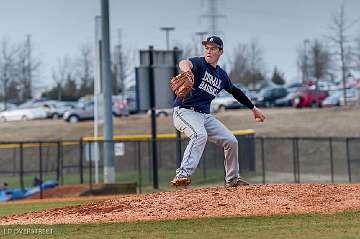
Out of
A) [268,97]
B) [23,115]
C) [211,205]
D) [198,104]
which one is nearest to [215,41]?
[198,104]

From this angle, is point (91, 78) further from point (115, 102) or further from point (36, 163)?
point (36, 163)

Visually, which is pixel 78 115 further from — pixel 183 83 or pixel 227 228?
pixel 227 228

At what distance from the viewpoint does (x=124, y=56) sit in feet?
237

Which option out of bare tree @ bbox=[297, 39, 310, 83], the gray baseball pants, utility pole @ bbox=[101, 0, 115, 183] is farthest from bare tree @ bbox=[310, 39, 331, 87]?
the gray baseball pants

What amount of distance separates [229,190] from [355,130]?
34566mm

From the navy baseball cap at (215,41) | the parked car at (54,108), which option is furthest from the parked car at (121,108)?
the navy baseball cap at (215,41)

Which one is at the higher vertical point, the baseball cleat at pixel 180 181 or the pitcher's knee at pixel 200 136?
the pitcher's knee at pixel 200 136

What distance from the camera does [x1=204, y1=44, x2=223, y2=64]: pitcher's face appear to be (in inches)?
412

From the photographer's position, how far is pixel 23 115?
197 ft

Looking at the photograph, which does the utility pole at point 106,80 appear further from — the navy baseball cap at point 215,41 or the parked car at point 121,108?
the parked car at point 121,108

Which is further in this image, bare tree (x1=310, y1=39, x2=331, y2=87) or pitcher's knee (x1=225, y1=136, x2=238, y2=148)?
bare tree (x1=310, y1=39, x2=331, y2=87)

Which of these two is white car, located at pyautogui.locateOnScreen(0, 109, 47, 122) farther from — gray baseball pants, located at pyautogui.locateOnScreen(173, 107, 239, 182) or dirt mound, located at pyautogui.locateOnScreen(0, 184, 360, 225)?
dirt mound, located at pyautogui.locateOnScreen(0, 184, 360, 225)

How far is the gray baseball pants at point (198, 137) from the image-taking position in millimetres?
10320

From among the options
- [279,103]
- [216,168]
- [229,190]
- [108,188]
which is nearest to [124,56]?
[279,103]
